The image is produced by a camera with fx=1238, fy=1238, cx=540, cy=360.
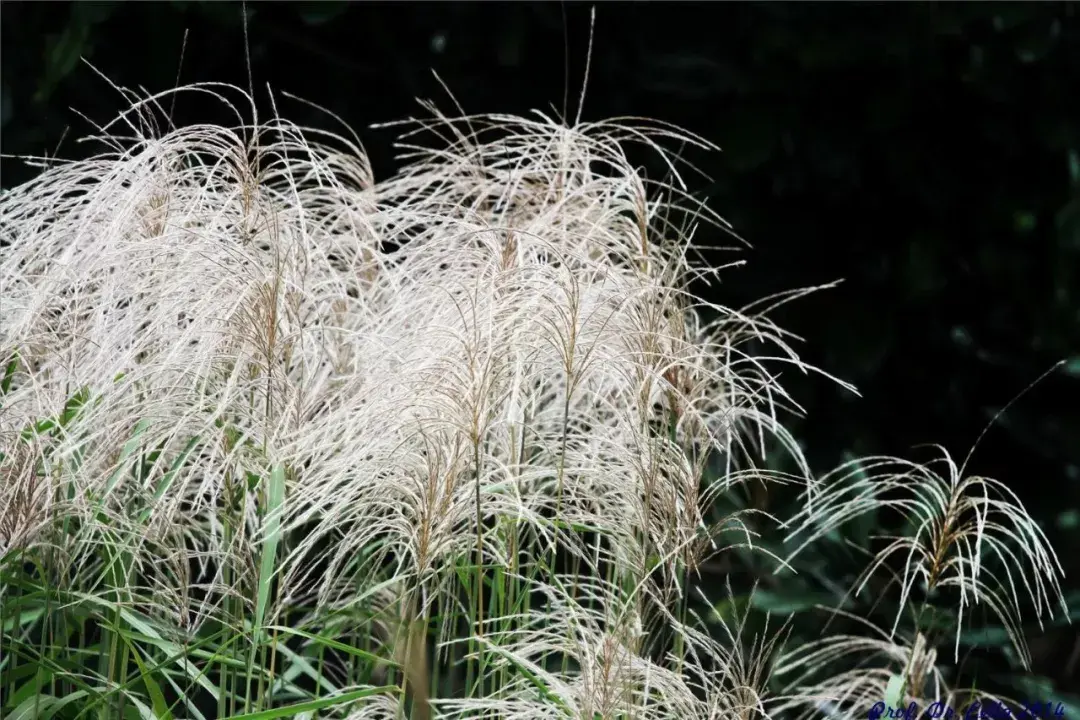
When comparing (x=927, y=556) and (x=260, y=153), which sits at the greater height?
(x=260, y=153)

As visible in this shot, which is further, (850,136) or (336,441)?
(850,136)

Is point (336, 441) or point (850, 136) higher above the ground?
point (850, 136)

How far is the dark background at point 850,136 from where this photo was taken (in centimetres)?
249

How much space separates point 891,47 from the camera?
2.45 m

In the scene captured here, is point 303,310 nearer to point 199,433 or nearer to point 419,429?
point 199,433

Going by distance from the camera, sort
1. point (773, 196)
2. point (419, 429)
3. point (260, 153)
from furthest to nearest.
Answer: point (773, 196) < point (260, 153) < point (419, 429)

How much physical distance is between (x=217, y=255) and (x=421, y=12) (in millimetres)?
1425

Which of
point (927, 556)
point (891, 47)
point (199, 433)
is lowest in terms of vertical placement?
point (927, 556)

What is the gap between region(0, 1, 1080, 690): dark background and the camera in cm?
249

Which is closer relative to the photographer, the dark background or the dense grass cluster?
the dense grass cluster

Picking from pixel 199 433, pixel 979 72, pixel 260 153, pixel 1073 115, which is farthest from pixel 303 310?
pixel 1073 115

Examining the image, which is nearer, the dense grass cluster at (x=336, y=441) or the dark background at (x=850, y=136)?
the dense grass cluster at (x=336, y=441)

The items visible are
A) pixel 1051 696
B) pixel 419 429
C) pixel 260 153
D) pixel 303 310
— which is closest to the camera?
pixel 419 429

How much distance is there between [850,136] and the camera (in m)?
2.54
